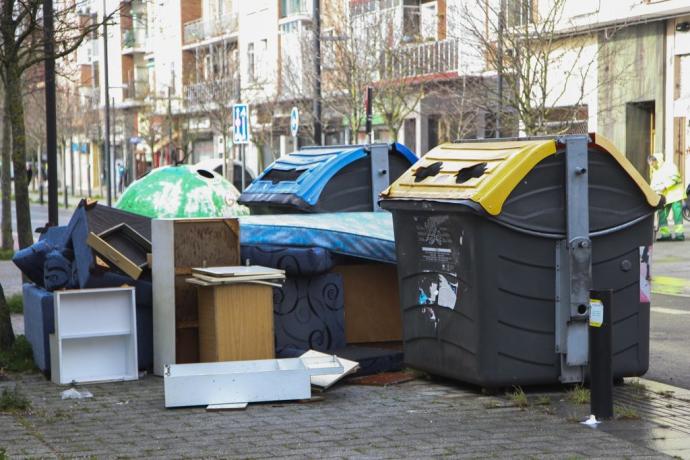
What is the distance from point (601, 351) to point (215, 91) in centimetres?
4348

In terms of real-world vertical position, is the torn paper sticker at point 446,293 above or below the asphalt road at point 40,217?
above

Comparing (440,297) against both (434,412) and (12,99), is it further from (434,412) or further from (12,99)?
(12,99)

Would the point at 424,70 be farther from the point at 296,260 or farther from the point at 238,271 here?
the point at 238,271

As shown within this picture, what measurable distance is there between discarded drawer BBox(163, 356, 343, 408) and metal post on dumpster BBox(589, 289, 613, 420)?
1643mm

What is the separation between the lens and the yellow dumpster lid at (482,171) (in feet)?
25.4

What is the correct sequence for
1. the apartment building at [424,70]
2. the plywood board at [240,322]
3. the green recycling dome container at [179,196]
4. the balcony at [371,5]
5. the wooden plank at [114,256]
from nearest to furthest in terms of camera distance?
the plywood board at [240,322] < the wooden plank at [114,256] < the green recycling dome container at [179,196] < the apartment building at [424,70] < the balcony at [371,5]

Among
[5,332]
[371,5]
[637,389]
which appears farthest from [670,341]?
[371,5]

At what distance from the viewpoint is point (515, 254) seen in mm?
7902

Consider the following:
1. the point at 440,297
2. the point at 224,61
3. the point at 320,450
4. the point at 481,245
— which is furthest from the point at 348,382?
the point at 224,61

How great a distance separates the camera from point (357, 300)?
9773 millimetres

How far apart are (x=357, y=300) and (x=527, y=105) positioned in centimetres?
1654

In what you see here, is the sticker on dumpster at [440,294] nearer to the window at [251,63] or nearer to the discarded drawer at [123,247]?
the discarded drawer at [123,247]

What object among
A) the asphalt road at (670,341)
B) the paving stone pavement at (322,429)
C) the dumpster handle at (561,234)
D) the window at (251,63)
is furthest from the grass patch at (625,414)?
the window at (251,63)

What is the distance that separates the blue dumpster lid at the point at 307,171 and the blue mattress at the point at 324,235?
2.64 feet
